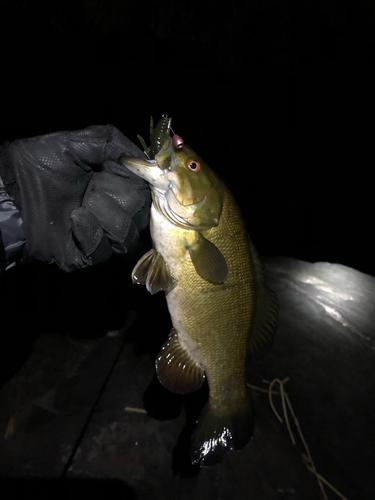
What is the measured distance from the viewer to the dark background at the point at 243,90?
778 centimetres

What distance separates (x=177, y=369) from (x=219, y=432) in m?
0.43

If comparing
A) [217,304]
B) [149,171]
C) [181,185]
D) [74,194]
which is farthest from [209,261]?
[74,194]

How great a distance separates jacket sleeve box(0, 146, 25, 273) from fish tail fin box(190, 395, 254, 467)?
1.45m

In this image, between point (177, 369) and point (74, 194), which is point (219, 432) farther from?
point (74, 194)

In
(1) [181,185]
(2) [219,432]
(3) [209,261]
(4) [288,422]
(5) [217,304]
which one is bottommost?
(4) [288,422]

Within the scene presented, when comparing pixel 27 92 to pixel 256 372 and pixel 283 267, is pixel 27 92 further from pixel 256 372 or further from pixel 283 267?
pixel 256 372

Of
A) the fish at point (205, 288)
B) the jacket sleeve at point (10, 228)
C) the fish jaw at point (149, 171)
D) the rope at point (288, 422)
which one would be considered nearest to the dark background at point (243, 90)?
the rope at point (288, 422)

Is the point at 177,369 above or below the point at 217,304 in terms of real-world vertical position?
below

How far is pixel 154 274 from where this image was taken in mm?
1753

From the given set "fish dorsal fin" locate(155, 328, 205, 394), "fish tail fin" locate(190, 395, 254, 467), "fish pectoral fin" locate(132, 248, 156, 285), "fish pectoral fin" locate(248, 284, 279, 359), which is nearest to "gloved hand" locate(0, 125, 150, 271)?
"fish pectoral fin" locate(132, 248, 156, 285)

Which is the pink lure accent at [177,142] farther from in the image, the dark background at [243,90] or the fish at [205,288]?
the dark background at [243,90]

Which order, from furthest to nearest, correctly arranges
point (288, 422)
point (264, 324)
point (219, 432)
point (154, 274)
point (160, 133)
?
→ point (288, 422) → point (264, 324) → point (219, 432) → point (154, 274) → point (160, 133)

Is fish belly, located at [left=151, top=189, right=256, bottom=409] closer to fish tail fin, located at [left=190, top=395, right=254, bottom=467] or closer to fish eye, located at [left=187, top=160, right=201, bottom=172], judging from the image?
fish tail fin, located at [left=190, top=395, right=254, bottom=467]

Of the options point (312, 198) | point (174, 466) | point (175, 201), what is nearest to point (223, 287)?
point (175, 201)
